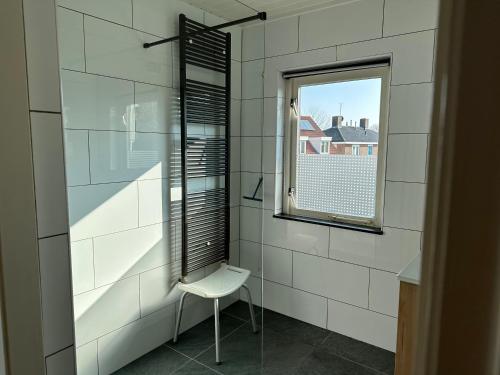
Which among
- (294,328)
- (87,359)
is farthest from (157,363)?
(294,328)

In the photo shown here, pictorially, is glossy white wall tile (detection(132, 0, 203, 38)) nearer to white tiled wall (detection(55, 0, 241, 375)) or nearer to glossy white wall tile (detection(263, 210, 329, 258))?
white tiled wall (detection(55, 0, 241, 375))

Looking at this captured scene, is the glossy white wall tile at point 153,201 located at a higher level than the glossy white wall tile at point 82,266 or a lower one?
higher

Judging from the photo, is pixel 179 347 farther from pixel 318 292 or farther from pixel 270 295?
pixel 318 292

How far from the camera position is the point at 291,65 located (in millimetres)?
2389

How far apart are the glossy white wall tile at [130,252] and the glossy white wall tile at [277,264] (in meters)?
0.79

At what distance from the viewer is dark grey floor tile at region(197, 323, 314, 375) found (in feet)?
6.86

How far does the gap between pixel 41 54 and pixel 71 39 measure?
1043 millimetres

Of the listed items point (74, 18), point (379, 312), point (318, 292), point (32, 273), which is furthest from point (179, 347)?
point (74, 18)

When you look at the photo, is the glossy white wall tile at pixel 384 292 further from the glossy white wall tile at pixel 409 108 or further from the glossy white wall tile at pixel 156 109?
the glossy white wall tile at pixel 156 109

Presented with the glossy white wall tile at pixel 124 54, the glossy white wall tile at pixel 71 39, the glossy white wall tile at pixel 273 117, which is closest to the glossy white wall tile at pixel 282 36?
the glossy white wall tile at pixel 273 117

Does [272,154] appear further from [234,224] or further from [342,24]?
[342,24]

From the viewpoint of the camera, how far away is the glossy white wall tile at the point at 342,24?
80.4 inches

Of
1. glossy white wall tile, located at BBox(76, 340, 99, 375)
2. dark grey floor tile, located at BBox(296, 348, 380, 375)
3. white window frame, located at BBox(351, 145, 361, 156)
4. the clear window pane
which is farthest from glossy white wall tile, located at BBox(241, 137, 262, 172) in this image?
glossy white wall tile, located at BBox(76, 340, 99, 375)

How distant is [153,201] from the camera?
208cm
